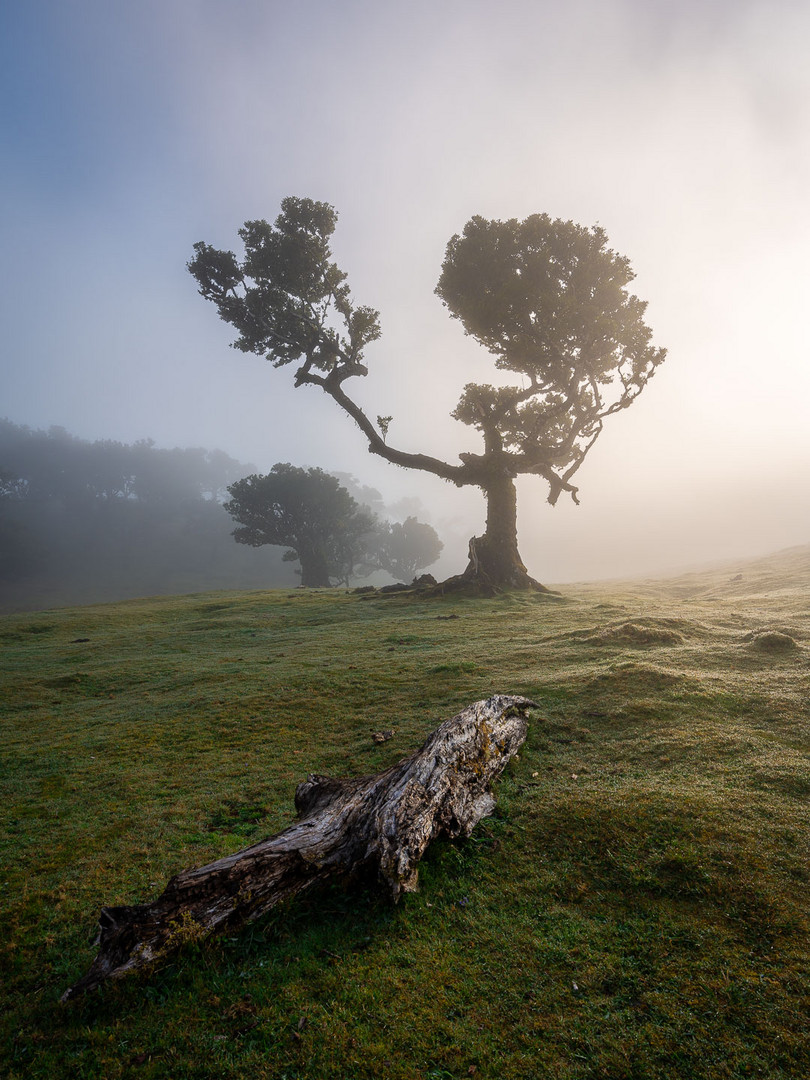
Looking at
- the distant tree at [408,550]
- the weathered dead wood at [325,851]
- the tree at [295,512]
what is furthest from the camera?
the distant tree at [408,550]

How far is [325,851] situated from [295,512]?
6664 centimetres

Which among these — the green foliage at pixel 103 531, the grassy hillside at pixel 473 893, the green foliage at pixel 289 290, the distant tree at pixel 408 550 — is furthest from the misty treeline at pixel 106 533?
the grassy hillside at pixel 473 893

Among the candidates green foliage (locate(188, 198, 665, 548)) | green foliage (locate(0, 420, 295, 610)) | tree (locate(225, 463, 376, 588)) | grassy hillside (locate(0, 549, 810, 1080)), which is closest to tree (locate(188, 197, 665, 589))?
green foliage (locate(188, 198, 665, 548))

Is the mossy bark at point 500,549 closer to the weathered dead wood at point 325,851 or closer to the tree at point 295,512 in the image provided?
the weathered dead wood at point 325,851

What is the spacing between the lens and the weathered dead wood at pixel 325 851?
444 centimetres

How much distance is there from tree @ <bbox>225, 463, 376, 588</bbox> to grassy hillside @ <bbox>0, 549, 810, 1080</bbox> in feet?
189

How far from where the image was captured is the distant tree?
3834 inches

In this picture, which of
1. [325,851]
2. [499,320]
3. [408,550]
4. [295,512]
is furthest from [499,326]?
[408,550]

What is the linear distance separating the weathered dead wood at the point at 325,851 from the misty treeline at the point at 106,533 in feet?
230

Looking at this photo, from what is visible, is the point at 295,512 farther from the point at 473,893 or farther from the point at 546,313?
the point at 473,893

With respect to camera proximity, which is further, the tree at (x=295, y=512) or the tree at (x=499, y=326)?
the tree at (x=295, y=512)

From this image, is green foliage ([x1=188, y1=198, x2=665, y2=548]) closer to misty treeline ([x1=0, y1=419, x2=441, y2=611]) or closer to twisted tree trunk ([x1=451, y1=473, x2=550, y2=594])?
twisted tree trunk ([x1=451, y1=473, x2=550, y2=594])

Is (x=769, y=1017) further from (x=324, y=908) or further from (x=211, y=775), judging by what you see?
(x=211, y=775)

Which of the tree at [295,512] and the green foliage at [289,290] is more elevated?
the green foliage at [289,290]
